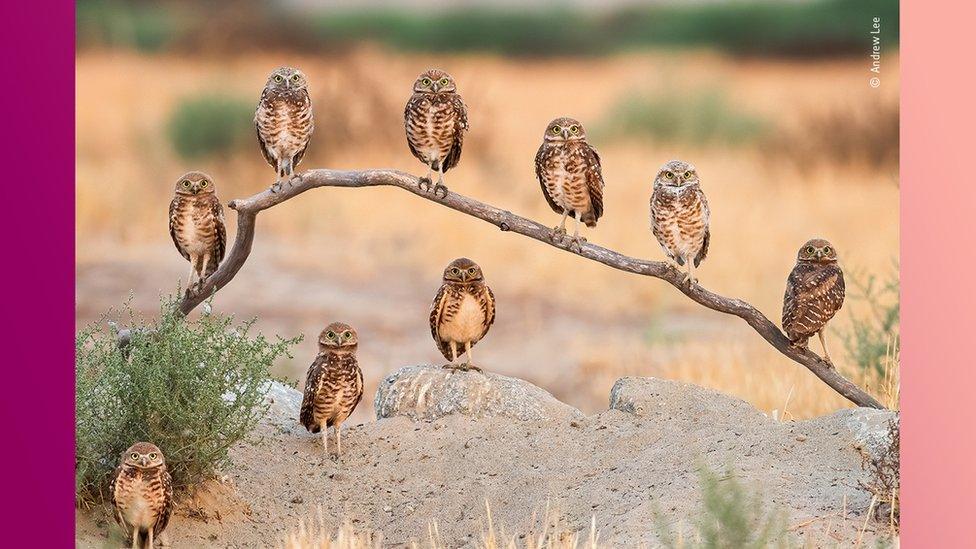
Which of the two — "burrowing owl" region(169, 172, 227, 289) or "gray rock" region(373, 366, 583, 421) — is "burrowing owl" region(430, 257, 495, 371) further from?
"burrowing owl" region(169, 172, 227, 289)

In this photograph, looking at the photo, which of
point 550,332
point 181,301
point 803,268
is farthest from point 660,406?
point 550,332

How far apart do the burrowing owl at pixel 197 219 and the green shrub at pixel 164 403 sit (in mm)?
509

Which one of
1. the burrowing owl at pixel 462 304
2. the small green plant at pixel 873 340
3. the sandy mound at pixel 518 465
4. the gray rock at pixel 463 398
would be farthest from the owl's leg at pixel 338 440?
the small green plant at pixel 873 340

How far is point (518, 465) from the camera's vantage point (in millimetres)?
7590

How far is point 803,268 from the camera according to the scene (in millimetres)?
7750

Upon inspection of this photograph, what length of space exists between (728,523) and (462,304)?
2833 mm

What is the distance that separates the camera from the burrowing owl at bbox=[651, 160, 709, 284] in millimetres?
7594

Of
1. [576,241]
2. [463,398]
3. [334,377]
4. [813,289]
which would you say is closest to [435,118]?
[576,241]

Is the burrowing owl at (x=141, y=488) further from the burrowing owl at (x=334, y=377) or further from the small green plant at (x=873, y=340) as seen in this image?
the small green plant at (x=873, y=340)

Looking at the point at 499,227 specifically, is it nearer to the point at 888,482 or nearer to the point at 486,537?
the point at 486,537

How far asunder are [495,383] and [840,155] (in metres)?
7.58

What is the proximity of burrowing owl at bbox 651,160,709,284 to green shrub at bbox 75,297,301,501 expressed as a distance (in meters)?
2.10

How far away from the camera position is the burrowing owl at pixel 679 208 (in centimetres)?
759
